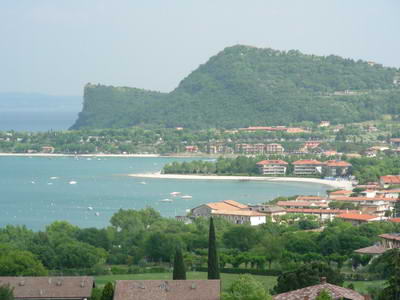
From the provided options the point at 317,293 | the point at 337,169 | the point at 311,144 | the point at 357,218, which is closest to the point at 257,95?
the point at 311,144

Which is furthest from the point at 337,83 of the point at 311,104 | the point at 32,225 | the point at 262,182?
the point at 32,225

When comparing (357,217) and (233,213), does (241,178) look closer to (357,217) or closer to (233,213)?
(233,213)

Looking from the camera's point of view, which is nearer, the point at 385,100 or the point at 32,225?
Result: the point at 32,225

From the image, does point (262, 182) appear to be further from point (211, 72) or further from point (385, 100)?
point (211, 72)

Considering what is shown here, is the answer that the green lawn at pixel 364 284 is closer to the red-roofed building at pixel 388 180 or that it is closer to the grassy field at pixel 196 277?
the grassy field at pixel 196 277

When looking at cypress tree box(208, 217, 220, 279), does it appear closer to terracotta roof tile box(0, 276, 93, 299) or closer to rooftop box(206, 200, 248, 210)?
terracotta roof tile box(0, 276, 93, 299)

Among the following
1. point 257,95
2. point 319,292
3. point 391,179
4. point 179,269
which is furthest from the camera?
point 257,95

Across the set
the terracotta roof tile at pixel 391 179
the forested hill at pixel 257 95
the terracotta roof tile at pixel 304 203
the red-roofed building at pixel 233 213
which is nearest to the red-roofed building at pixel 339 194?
the terracotta roof tile at pixel 304 203
